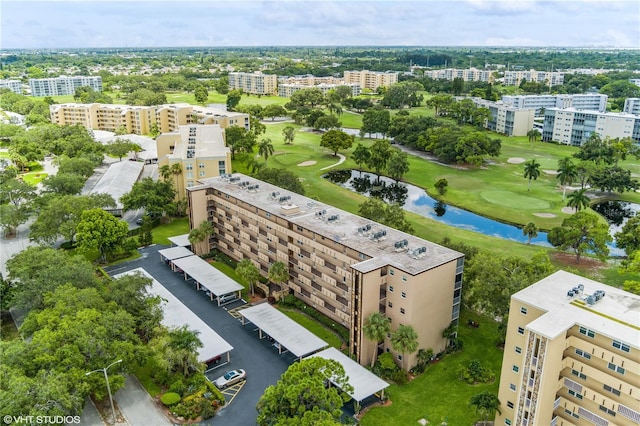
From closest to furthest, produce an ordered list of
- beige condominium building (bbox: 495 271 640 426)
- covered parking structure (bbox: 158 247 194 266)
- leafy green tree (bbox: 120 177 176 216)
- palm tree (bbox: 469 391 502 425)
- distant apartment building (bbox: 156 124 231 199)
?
beige condominium building (bbox: 495 271 640 426) → palm tree (bbox: 469 391 502 425) → covered parking structure (bbox: 158 247 194 266) → leafy green tree (bbox: 120 177 176 216) → distant apartment building (bbox: 156 124 231 199)

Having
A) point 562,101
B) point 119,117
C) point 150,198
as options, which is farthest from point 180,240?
point 562,101

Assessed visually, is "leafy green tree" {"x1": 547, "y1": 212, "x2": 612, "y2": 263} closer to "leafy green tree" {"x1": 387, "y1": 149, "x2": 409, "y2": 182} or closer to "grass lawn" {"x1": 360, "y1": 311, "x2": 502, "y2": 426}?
"grass lawn" {"x1": 360, "y1": 311, "x2": 502, "y2": 426}

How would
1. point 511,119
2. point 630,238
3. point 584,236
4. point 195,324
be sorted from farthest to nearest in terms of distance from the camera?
point 511,119 → point 630,238 → point 584,236 → point 195,324

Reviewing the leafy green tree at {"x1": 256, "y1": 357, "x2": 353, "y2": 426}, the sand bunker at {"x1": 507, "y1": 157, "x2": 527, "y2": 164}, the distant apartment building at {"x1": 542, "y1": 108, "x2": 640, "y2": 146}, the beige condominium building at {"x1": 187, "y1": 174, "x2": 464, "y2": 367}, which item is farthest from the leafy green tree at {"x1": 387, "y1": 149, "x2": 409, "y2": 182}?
the leafy green tree at {"x1": 256, "y1": 357, "x2": 353, "y2": 426}

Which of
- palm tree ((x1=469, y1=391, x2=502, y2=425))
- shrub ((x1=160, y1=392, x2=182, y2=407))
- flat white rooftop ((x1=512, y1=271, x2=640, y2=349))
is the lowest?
shrub ((x1=160, y1=392, x2=182, y2=407))

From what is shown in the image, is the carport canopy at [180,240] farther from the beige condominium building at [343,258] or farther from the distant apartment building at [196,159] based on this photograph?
the distant apartment building at [196,159]

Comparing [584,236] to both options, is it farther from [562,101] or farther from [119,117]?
[119,117]

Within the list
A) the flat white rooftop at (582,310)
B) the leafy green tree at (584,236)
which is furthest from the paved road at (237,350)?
the leafy green tree at (584,236)
